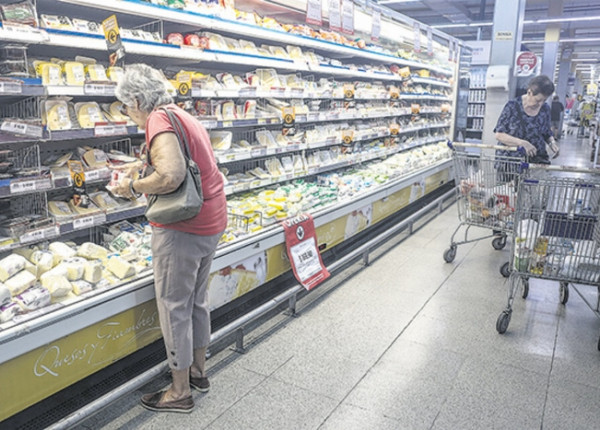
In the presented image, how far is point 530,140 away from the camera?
5094 millimetres

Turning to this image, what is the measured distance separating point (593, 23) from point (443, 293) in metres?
22.0

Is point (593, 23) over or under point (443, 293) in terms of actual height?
over

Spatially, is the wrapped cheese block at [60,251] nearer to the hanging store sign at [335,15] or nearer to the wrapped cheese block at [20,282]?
the wrapped cheese block at [20,282]

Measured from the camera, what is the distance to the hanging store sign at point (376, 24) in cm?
545

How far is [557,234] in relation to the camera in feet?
11.1

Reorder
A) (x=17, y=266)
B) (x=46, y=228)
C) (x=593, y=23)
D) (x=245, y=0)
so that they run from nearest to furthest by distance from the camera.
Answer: (x=17, y=266) < (x=46, y=228) < (x=245, y=0) < (x=593, y=23)

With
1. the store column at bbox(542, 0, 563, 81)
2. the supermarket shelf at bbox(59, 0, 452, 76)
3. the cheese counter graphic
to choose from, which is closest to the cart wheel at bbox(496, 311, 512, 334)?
the cheese counter graphic

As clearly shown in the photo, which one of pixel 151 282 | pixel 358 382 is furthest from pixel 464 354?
pixel 151 282

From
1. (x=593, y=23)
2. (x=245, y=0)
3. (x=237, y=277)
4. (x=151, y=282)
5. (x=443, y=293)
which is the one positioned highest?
(x=593, y=23)

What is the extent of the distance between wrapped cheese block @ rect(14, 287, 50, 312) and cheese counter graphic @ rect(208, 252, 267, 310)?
38.6 inches

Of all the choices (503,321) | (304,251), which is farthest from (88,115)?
(503,321)

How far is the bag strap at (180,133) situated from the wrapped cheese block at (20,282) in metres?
0.76

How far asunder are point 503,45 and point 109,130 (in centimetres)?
707

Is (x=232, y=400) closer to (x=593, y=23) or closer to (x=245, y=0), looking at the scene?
(x=245, y=0)
